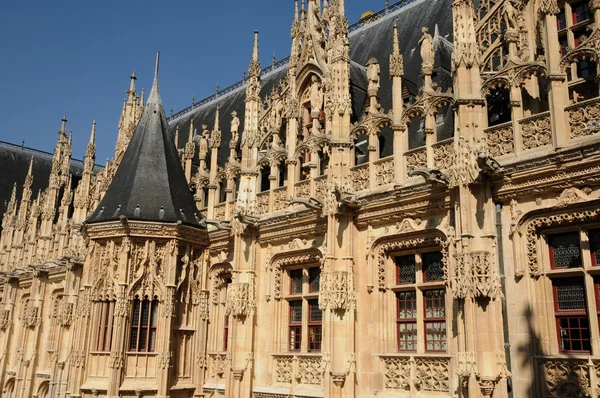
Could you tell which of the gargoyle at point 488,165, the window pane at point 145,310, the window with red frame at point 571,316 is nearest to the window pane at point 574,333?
the window with red frame at point 571,316

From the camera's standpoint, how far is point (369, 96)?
1681 cm

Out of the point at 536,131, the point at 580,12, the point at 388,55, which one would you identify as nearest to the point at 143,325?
the point at 388,55

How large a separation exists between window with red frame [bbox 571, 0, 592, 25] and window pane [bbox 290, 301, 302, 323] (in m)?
10.2

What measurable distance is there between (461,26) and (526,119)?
9.27 ft

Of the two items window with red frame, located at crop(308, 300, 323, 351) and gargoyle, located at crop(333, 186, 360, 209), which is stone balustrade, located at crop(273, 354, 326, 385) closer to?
window with red frame, located at crop(308, 300, 323, 351)

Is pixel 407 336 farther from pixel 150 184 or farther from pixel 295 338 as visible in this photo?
pixel 150 184

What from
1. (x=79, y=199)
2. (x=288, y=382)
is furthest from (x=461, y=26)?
(x=79, y=199)

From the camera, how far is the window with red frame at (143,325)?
62.7 feet

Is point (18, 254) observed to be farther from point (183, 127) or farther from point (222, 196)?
point (222, 196)

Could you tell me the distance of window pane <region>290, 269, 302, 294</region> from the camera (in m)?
18.0

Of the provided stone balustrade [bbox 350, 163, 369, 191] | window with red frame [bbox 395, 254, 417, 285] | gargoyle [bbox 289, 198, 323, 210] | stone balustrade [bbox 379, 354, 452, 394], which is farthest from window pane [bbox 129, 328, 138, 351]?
window with red frame [bbox 395, 254, 417, 285]

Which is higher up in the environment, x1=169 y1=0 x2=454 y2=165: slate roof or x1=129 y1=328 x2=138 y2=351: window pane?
x1=169 y1=0 x2=454 y2=165: slate roof

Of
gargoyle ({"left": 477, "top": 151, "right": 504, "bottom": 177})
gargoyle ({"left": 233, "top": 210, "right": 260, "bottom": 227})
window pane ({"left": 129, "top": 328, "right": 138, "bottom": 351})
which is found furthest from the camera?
window pane ({"left": 129, "top": 328, "right": 138, "bottom": 351})

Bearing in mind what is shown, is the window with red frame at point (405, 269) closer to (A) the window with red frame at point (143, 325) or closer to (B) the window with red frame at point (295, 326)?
(B) the window with red frame at point (295, 326)
